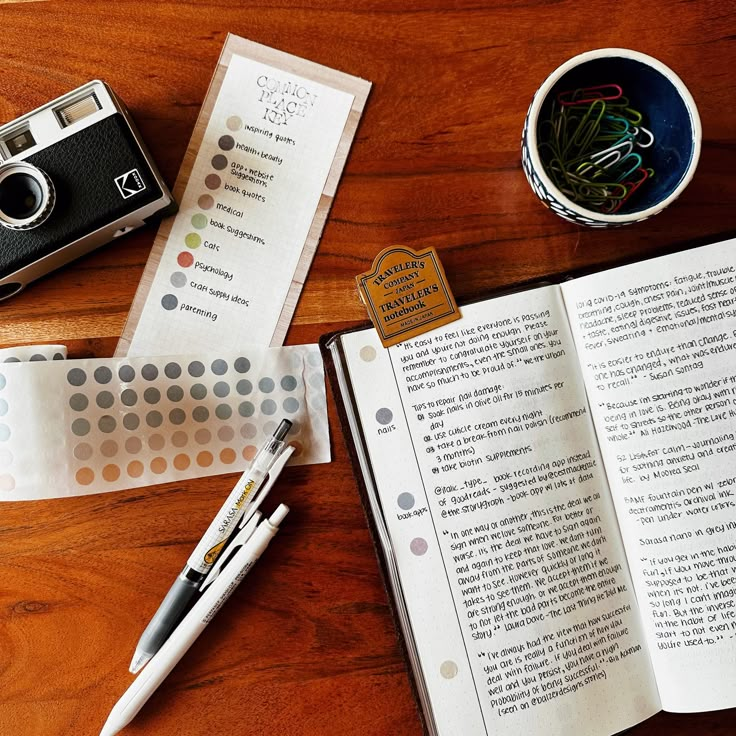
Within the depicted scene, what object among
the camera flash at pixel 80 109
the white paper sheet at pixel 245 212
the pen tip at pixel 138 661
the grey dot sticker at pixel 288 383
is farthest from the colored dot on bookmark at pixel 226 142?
the pen tip at pixel 138 661

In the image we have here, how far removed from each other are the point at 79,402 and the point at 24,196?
0.17 metres

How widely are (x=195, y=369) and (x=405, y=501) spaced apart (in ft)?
0.68

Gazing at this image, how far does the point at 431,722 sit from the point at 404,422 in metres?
0.23

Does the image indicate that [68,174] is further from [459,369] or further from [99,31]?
[459,369]

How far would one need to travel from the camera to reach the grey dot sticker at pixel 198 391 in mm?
578

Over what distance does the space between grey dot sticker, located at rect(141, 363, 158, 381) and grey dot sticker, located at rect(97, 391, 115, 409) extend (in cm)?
3

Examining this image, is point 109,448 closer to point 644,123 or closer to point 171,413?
point 171,413

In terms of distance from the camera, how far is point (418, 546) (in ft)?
1.75

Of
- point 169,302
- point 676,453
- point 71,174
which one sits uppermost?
point 71,174

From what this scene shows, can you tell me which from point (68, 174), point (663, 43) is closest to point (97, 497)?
point (68, 174)

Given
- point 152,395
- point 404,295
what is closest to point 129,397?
point 152,395

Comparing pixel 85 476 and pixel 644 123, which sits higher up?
pixel 644 123

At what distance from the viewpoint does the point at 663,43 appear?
59 centimetres

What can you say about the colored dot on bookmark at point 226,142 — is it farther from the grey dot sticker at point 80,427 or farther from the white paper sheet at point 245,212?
the grey dot sticker at point 80,427
